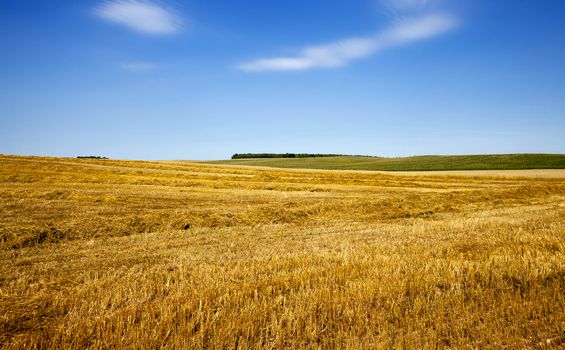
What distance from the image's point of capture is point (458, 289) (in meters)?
5.39

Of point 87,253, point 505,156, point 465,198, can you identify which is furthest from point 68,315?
point 505,156

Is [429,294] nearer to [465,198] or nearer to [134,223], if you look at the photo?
[134,223]

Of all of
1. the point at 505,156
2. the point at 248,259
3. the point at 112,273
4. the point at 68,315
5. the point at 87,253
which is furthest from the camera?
the point at 505,156

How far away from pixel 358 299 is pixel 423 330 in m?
0.95

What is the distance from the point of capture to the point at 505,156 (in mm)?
69375

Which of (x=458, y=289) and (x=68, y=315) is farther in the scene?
(x=458, y=289)

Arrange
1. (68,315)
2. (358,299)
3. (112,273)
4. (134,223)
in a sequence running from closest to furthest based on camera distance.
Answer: (68,315) < (358,299) < (112,273) < (134,223)

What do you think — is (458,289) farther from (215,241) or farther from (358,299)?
(215,241)

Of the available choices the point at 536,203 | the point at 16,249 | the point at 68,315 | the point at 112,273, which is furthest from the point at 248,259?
the point at 536,203

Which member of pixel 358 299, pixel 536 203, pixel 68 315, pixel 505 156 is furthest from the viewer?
pixel 505 156

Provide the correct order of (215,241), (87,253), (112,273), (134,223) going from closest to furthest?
(112,273)
(87,253)
(215,241)
(134,223)

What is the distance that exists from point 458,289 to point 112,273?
5.63m

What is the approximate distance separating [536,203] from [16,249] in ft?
68.5

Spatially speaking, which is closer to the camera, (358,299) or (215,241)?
(358,299)
